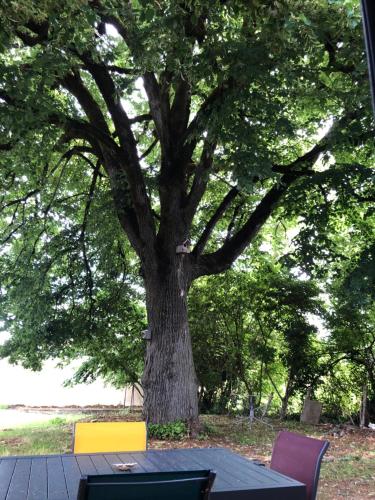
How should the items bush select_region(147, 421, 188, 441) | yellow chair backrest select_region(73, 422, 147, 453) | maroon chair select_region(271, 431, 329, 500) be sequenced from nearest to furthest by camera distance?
1. maroon chair select_region(271, 431, 329, 500)
2. yellow chair backrest select_region(73, 422, 147, 453)
3. bush select_region(147, 421, 188, 441)

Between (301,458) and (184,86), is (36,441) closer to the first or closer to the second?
(301,458)

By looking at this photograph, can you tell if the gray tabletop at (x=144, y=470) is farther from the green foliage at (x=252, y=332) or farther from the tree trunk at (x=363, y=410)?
the tree trunk at (x=363, y=410)

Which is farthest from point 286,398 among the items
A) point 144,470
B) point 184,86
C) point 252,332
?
point 144,470

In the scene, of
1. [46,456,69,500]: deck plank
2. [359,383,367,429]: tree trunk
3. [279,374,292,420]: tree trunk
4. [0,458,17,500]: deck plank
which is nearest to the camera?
[46,456,69,500]: deck plank

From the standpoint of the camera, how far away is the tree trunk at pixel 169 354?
834 centimetres

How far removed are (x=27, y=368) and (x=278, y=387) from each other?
672 cm

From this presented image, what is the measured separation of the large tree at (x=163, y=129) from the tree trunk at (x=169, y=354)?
0.08 ft

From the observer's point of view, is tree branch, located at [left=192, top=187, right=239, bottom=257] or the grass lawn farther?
tree branch, located at [left=192, top=187, right=239, bottom=257]

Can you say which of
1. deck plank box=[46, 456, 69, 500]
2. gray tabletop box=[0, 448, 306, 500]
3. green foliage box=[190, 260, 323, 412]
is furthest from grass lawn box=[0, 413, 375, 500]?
deck plank box=[46, 456, 69, 500]

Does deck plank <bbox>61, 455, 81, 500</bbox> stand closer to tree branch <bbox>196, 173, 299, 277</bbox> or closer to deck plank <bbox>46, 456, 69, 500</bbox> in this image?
deck plank <bbox>46, 456, 69, 500</bbox>

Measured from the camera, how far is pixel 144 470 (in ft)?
9.86

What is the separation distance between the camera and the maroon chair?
3284 mm

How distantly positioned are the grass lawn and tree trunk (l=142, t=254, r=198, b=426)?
630 mm

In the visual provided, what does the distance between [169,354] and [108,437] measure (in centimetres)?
457
